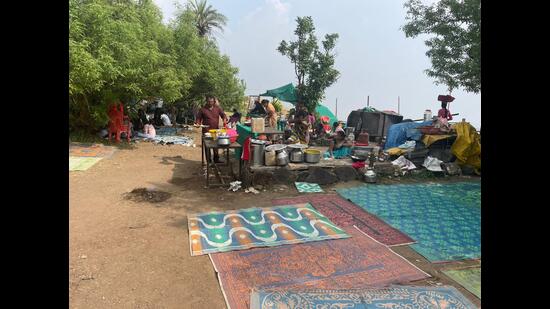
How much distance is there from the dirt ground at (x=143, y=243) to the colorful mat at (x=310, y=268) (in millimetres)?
155

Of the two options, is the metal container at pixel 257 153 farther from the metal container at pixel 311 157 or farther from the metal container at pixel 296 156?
the metal container at pixel 311 157

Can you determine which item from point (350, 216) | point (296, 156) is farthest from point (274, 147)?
point (350, 216)

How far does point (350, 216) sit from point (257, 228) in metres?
1.58

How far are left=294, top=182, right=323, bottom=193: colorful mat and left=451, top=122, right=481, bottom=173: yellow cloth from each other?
379 cm

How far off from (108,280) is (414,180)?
22.0ft

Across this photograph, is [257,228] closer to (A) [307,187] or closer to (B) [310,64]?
(A) [307,187]

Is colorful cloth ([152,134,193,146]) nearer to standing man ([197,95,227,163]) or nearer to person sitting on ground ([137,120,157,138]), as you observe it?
person sitting on ground ([137,120,157,138])

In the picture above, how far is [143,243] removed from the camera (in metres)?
4.41

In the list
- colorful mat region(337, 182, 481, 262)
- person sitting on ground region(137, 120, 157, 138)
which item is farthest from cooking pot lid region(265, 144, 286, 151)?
person sitting on ground region(137, 120, 157, 138)

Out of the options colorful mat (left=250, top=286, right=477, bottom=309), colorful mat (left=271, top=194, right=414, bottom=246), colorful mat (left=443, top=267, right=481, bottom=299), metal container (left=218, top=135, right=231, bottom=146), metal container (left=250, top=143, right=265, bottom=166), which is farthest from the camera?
metal container (left=250, top=143, right=265, bottom=166)

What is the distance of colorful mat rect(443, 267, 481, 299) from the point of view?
134 inches

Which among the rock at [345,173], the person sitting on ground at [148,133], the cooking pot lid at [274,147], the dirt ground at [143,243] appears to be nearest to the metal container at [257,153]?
the cooking pot lid at [274,147]
